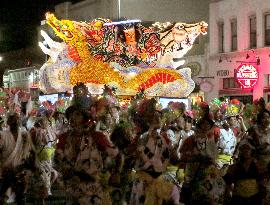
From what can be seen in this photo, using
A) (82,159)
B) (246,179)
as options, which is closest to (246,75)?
(246,179)

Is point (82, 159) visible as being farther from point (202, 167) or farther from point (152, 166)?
point (202, 167)

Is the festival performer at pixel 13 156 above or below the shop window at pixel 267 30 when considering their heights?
below

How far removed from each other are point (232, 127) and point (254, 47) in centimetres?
1629

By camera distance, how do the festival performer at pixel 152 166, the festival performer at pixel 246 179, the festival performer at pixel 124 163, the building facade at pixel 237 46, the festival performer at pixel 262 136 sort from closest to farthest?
the festival performer at pixel 152 166
the festival performer at pixel 246 179
the festival performer at pixel 262 136
the festival performer at pixel 124 163
the building facade at pixel 237 46

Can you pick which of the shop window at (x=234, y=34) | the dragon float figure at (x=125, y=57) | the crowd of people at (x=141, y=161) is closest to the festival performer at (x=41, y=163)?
the crowd of people at (x=141, y=161)

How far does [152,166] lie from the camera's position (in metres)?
7.62

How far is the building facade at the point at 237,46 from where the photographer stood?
1187 inches

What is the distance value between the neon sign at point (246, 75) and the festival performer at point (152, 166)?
21.4 m

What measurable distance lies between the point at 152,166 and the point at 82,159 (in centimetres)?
104

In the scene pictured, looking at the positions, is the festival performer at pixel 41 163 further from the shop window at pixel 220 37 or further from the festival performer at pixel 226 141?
the shop window at pixel 220 37

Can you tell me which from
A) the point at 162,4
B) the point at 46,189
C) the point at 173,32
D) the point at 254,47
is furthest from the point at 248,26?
the point at 46,189

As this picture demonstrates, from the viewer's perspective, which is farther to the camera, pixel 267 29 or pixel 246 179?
pixel 267 29

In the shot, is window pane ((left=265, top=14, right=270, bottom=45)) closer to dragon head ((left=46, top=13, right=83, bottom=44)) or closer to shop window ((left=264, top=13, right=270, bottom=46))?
shop window ((left=264, top=13, right=270, bottom=46))

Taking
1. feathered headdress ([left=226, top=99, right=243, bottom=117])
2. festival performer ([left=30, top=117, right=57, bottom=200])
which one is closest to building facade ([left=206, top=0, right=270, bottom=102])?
feathered headdress ([left=226, top=99, right=243, bottom=117])
